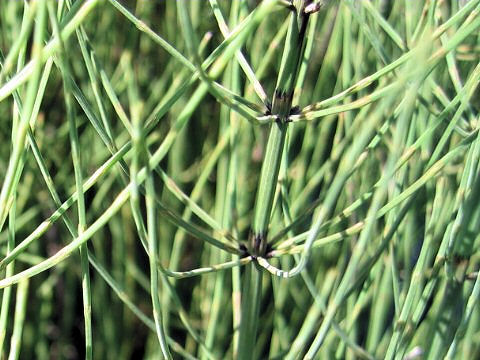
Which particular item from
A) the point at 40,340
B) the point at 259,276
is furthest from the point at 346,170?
the point at 40,340

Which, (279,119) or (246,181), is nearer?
(279,119)

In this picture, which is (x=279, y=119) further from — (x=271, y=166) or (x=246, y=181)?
(x=246, y=181)

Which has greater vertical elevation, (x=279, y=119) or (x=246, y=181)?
(x=246, y=181)

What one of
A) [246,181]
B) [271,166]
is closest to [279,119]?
[271,166]

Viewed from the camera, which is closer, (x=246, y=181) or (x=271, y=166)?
(x=271, y=166)

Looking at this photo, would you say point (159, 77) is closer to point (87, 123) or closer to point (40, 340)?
point (87, 123)
